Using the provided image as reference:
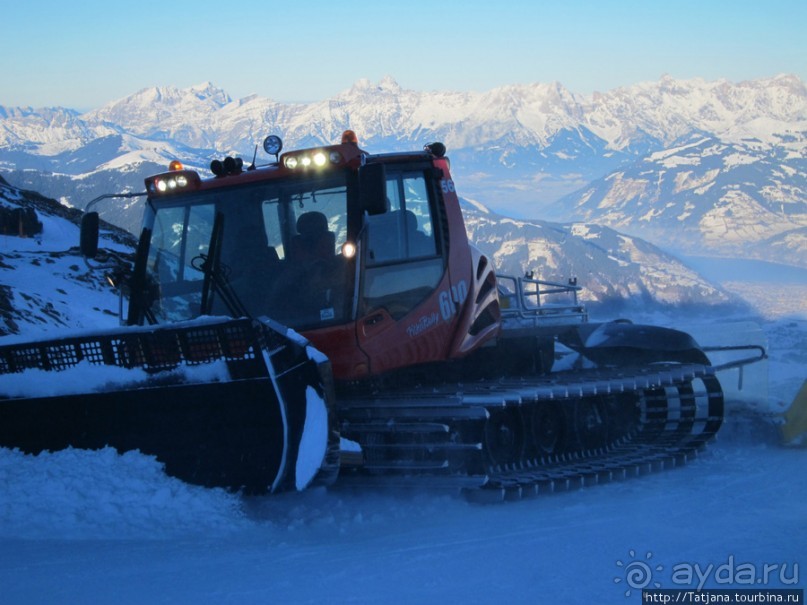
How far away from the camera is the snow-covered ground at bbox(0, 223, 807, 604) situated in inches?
192

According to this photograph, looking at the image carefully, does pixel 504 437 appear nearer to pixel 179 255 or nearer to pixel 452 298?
pixel 452 298

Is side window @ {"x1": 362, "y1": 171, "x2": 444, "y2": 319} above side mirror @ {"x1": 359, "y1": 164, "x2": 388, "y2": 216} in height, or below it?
below

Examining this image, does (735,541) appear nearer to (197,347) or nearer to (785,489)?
(785,489)

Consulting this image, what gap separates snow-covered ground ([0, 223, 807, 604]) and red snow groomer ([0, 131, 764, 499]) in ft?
0.75

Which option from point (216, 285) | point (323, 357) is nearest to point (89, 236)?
point (216, 285)

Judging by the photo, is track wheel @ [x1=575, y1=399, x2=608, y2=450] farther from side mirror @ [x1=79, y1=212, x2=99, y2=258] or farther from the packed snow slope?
side mirror @ [x1=79, y1=212, x2=99, y2=258]

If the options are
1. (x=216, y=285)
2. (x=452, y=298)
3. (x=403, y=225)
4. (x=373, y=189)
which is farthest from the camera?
(x=452, y=298)

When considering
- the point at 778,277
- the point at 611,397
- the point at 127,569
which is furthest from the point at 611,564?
the point at 778,277

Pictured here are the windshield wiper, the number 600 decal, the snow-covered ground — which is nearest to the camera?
the snow-covered ground

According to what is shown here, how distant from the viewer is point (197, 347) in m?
6.06

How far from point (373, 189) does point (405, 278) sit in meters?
1.02

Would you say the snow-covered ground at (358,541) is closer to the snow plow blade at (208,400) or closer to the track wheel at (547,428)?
the snow plow blade at (208,400)

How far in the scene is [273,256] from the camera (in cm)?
734

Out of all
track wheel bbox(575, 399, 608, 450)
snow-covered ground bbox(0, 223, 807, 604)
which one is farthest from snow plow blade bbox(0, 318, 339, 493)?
track wheel bbox(575, 399, 608, 450)
